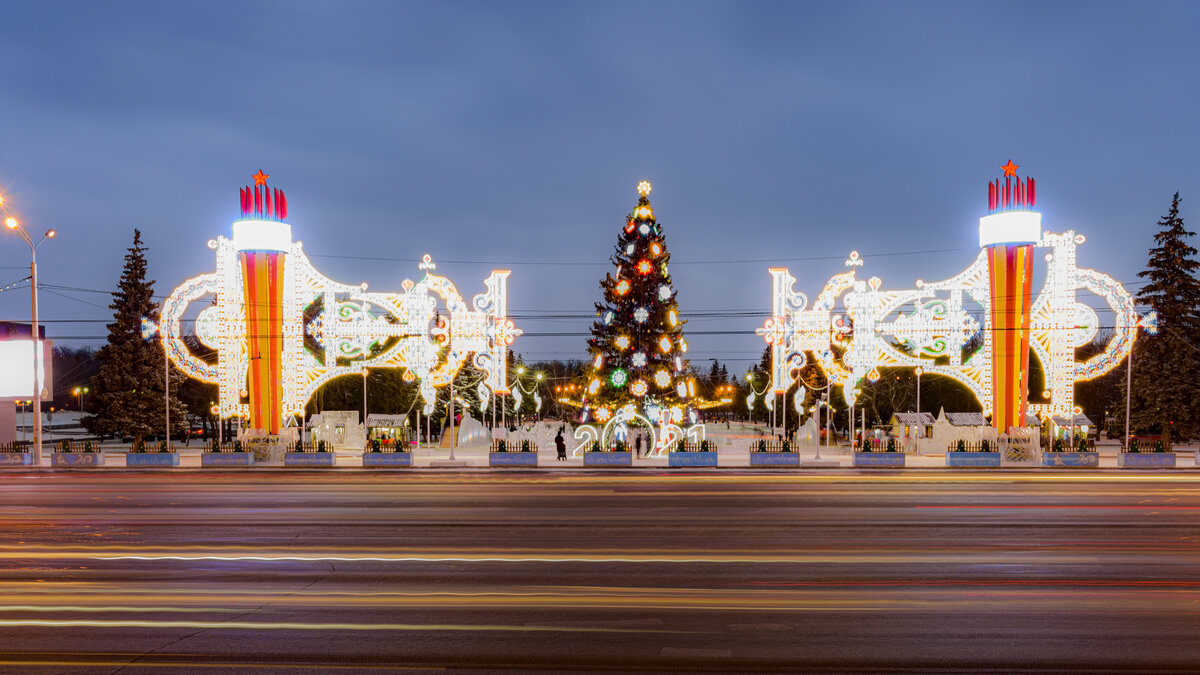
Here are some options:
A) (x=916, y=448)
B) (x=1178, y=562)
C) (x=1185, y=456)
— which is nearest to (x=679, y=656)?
(x=1178, y=562)

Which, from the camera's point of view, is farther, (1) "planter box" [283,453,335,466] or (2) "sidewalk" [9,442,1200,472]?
(1) "planter box" [283,453,335,466]

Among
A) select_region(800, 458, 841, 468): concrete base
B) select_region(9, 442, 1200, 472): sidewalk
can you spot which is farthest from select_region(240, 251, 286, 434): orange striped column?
select_region(800, 458, 841, 468): concrete base

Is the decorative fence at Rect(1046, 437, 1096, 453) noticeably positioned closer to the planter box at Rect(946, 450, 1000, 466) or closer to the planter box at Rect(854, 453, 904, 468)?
the planter box at Rect(946, 450, 1000, 466)

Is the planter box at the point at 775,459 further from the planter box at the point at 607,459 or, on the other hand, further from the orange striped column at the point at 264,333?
the orange striped column at the point at 264,333

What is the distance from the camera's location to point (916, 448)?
3791cm

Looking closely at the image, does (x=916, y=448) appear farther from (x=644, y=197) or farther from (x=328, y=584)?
(x=328, y=584)

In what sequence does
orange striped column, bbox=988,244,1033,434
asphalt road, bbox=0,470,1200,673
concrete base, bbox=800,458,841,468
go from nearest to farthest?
asphalt road, bbox=0,470,1200,673 < concrete base, bbox=800,458,841,468 < orange striped column, bbox=988,244,1033,434

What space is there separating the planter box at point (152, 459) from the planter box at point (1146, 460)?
37467mm

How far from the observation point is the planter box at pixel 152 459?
31438mm

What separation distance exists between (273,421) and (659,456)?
56.7 ft

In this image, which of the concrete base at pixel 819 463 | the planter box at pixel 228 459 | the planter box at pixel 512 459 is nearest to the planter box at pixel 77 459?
the planter box at pixel 228 459

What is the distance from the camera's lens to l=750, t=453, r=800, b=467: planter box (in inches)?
1198

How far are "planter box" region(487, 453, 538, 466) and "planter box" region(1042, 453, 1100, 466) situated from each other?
20.2 meters

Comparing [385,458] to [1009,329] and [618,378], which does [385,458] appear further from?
[1009,329]
